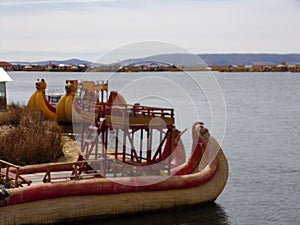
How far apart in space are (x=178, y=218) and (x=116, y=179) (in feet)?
9.06

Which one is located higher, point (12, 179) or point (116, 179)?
point (12, 179)

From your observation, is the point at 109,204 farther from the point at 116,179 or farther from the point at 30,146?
the point at 30,146

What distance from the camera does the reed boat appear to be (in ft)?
62.3

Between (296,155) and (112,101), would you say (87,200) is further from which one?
(296,155)

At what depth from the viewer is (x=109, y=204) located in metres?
20.2

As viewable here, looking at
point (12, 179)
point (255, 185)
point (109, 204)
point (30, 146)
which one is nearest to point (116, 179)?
point (109, 204)

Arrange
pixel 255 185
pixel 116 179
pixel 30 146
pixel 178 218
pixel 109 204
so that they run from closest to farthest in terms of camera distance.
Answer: pixel 109 204 < pixel 116 179 < pixel 178 218 < pixel 30 146 < pixel 255 185

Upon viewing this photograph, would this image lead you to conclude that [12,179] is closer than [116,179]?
Yes

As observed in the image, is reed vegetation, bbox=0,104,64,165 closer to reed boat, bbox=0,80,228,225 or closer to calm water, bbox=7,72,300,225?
reed boat, bbox=0,80,228,225

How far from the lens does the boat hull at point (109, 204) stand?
1859 centimetres

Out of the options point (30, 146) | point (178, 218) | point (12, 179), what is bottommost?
point (178, 218)

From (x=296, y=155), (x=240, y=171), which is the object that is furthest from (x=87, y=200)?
(x=296, y=155)

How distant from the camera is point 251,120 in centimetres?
6050

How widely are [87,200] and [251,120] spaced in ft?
140
